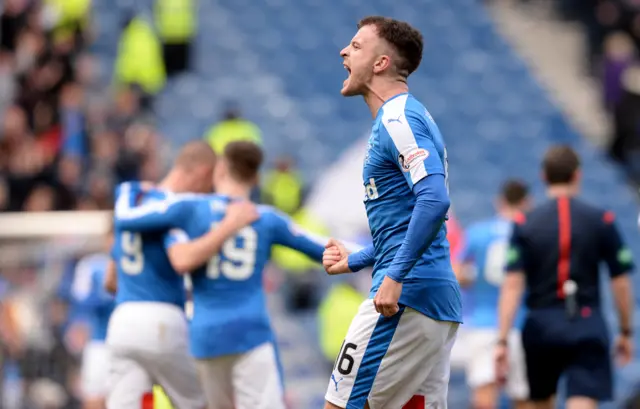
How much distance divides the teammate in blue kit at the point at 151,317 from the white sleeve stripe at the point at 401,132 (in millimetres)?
2665

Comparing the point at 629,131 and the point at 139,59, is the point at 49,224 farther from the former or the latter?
the point at 629,131

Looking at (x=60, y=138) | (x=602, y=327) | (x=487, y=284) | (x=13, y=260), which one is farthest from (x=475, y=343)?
(x=60, y=138)

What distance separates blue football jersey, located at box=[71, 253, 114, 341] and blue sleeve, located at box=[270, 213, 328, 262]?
3586 millimetres

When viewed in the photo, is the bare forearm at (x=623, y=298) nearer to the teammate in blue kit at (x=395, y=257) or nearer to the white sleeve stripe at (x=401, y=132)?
the teammate in blue kit at (x=395, y=257)

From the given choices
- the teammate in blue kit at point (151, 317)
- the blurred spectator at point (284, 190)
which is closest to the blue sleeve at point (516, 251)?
the teammate in blue kit at point (151, 317)

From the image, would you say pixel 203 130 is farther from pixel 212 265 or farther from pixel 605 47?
pixel 212 265

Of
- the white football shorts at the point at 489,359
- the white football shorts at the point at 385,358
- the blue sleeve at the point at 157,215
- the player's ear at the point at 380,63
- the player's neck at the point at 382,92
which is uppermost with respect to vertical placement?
the player's ear at the point at 380,63

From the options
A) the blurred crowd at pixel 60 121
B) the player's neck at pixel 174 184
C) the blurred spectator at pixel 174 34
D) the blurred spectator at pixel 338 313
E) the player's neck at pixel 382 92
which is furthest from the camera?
Answer: the blurred spectator at pixel 174 34

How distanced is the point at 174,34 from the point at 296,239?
47.3 ft

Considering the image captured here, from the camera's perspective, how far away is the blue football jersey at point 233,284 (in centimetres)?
743

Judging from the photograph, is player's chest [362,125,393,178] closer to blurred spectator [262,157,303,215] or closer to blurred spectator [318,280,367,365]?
blurred spectator [318,280,367,365]


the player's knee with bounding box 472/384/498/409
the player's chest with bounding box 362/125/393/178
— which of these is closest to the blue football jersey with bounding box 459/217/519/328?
the player's knee with bounding box 472/384/498/409

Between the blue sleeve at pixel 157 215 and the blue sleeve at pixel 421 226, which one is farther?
the blue sleeve at pixel 157 215

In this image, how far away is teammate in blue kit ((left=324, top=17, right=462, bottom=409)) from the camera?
5429mm
